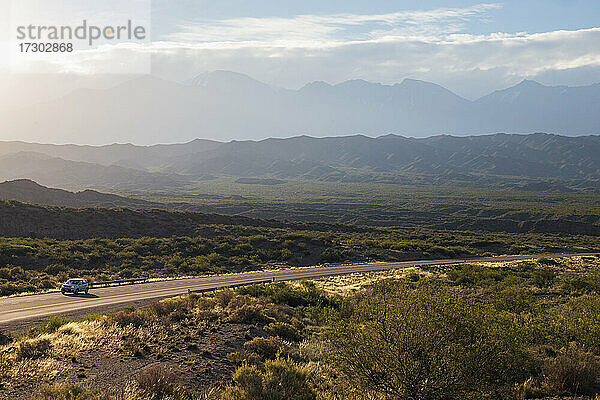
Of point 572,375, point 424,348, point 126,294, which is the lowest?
point 126,294

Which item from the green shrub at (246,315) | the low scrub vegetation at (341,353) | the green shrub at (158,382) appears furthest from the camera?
the green shrub at (246,315)

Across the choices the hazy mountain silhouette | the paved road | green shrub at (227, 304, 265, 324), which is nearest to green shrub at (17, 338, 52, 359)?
Answer: green shrub at (227, 304, 265, 324)

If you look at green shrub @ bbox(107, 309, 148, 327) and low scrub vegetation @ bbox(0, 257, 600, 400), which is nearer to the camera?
low scrub vegetation @ bbox(0, 257, 600, 400)

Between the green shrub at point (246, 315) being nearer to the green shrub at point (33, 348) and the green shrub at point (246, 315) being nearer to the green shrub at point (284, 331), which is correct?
the green shrub at point (284, 331)

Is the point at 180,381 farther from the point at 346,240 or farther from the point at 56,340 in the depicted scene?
the point at 346,240

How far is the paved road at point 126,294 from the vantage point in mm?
22875

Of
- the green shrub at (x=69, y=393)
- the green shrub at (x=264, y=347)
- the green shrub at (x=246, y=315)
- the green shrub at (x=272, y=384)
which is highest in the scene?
the green shrub at (x=69, y=393)

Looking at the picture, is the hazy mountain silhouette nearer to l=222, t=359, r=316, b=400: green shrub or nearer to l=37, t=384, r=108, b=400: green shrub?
l=37, t=384, r=108, b=400: green shrub

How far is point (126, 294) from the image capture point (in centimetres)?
2850

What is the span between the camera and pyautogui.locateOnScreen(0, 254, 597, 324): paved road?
22.9 m

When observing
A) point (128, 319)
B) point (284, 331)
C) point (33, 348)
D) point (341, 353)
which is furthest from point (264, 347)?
point (33, 348)

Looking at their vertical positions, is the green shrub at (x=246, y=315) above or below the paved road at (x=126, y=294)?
above

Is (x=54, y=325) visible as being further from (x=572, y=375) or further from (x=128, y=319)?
(x=572, y=375)

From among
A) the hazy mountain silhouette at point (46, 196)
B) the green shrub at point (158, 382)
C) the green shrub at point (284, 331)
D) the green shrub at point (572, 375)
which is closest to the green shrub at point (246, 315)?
the green shrub at point (284, 331)
